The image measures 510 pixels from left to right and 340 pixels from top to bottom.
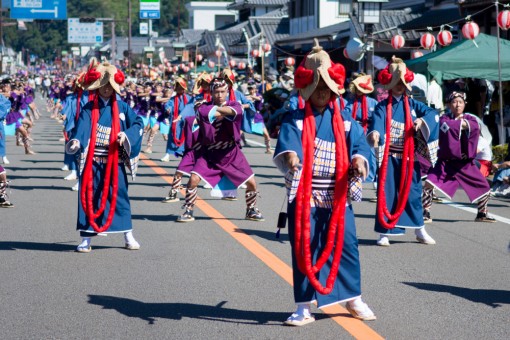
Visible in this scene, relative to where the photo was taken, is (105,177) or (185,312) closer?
(185,312)

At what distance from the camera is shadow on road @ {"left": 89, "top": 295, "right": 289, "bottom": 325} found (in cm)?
631

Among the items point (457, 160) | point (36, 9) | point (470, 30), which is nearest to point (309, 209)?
point (457, 160)

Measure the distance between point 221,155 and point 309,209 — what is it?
511 cm

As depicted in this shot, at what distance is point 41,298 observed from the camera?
22.9 feet

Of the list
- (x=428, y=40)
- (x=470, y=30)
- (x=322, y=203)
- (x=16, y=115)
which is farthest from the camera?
(x=16, y=115)

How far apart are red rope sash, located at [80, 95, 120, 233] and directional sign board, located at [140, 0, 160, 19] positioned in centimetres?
4767

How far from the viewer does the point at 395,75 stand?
9125mm

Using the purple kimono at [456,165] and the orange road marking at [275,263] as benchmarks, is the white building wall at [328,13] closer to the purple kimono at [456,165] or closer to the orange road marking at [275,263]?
the orange road marking at [275,263]

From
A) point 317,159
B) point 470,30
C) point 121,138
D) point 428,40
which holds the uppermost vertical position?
point 470,30

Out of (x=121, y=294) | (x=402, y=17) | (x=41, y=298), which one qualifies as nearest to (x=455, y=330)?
(x=121, y=294)

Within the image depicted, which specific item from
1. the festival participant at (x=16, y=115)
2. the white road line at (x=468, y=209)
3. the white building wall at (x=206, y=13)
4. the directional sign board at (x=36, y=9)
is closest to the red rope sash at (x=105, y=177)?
the white road line at (x=468, y=209)

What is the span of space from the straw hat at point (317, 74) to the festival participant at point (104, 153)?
10.5 ft

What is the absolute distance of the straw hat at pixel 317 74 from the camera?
19.6 ft

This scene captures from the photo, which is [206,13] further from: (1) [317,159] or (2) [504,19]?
(1) [317,159]
